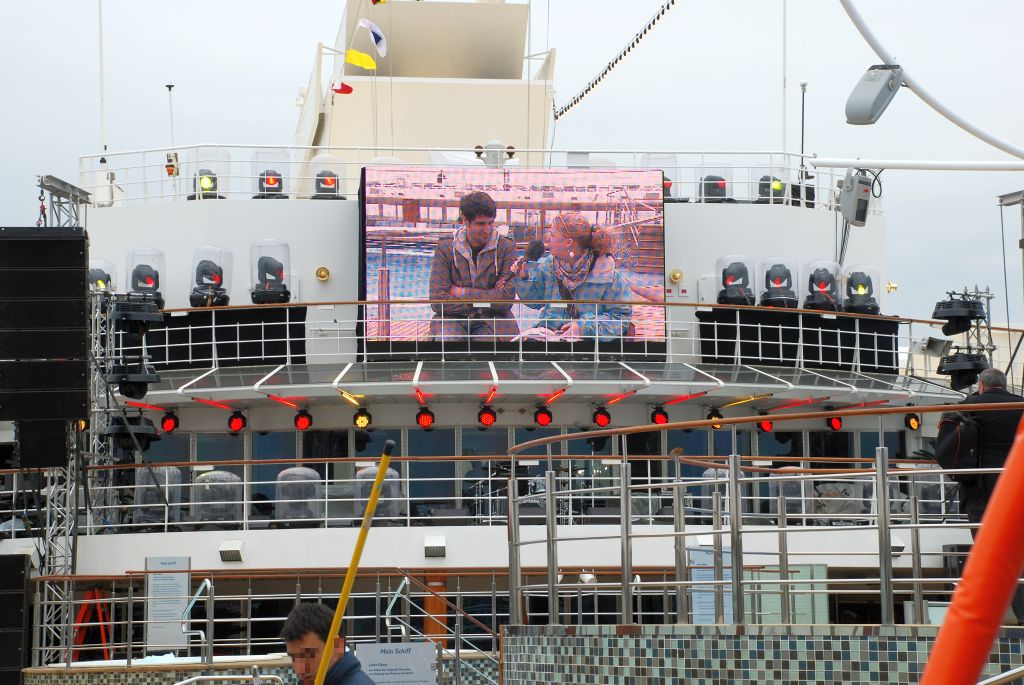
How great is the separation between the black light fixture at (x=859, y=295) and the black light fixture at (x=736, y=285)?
5.19 feet

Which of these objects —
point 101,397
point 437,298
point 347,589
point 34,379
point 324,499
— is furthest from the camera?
point 437,298

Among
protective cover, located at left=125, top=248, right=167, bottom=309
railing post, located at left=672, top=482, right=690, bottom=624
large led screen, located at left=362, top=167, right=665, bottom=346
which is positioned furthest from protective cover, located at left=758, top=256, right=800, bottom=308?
railing post, located at left=672, top=482, right=690, bottom=624

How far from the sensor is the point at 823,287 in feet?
70.8

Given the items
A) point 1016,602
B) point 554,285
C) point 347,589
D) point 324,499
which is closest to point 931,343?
point 554,285

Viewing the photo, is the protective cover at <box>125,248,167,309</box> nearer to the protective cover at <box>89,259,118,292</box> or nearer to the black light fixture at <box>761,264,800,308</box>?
the protective cover at <box>89,259,118,292</box>

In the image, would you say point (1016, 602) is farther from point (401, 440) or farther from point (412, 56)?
point (412, 56)

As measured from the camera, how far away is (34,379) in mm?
15586

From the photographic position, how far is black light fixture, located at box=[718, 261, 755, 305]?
21.1 meters

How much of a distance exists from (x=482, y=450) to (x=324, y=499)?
3435 millimetres

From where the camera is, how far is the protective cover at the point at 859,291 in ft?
71.3

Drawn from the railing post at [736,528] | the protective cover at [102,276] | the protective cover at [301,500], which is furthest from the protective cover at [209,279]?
the railing post at [736,528]

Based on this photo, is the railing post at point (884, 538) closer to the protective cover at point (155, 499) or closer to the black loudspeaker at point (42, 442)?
the black loudspeaker at point (42, 442)

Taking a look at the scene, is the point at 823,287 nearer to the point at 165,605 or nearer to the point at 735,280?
the point at 735,280

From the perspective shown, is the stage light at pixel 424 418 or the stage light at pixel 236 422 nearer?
the stage light at pixel 424 418
